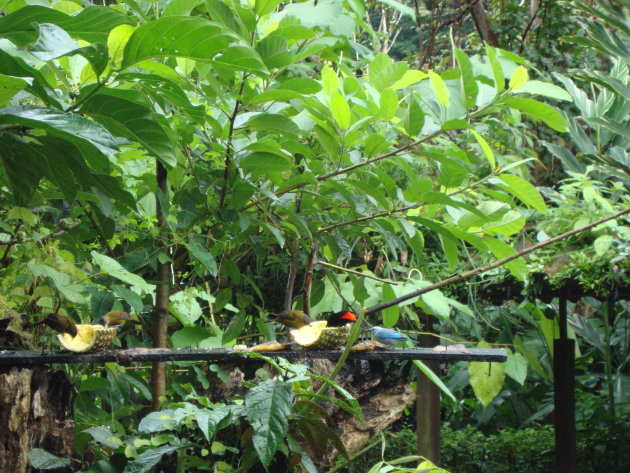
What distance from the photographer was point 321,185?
60.9 inches

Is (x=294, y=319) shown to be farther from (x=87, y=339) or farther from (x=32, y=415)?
(x=32, y=415)

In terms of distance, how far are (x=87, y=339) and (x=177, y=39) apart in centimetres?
68

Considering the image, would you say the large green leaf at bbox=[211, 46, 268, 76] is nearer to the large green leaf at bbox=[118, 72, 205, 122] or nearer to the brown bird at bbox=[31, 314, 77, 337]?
the large green leaf at bbox=[118, 72, 205, 122]

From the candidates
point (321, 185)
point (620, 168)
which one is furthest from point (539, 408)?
point (321, 185)

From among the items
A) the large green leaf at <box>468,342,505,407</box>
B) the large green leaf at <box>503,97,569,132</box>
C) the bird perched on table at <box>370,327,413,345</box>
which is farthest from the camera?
the large green leaf at <box>468,342,505,407</box>

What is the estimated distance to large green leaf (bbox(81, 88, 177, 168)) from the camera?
91 cm

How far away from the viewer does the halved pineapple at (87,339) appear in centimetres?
125

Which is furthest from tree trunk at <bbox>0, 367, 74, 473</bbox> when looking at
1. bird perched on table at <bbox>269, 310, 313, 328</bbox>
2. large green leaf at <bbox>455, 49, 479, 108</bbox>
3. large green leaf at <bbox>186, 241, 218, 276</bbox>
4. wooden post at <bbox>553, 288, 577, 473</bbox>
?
wooden post at <bbox>553, 288, 577, 473</bbox>

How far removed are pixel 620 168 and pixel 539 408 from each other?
2.58 m

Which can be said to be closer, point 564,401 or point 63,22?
point 63,22

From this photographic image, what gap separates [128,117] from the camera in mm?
935

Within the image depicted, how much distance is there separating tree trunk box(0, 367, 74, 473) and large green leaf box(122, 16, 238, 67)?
0.70 m

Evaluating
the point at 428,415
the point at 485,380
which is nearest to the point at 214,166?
the point at 485,380

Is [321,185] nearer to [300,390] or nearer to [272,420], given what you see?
[300,390]
